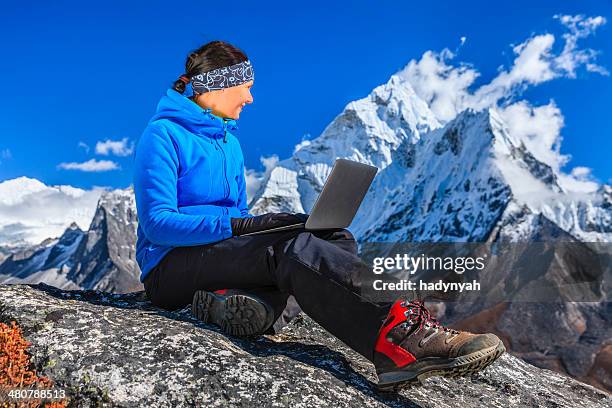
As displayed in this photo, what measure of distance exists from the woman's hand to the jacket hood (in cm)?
122

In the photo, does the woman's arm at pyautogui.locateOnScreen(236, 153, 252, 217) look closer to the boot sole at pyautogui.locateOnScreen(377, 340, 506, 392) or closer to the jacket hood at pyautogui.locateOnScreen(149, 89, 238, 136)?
the jacket hood at pyautogui.locateOnScreen(149, 89, 238, 136)

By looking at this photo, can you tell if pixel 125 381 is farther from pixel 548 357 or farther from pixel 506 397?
pixel 548 357

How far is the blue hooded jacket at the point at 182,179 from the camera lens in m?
5.15

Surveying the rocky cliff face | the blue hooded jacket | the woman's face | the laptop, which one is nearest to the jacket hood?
the blue hooded jacket

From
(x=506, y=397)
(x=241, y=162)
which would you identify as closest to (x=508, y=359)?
(x=506, y=397)

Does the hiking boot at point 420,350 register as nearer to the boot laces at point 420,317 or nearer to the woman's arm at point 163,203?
the boot laces at point 420,317

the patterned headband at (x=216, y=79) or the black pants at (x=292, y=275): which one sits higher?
the patterned headband at (x=216, y=79)

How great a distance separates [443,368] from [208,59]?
12.4 feet

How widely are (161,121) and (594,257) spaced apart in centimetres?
8856

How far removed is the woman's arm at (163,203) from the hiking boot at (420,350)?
1.66 m

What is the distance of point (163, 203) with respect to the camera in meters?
5.26

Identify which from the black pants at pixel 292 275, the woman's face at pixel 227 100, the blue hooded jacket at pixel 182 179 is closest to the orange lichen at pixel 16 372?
the blue hooded jacket at pixel 182 179

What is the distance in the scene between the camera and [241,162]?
21.3 feet

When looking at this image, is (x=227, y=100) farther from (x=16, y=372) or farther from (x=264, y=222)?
(x=16, y=372)
